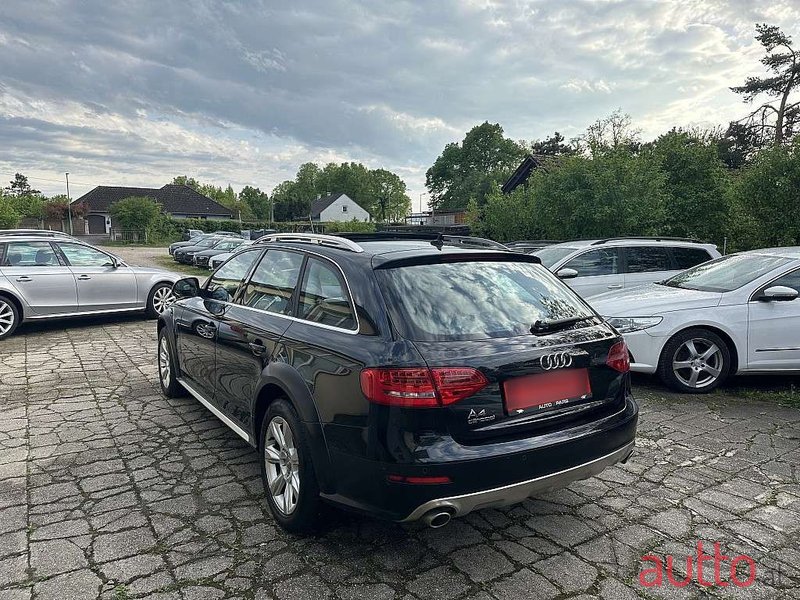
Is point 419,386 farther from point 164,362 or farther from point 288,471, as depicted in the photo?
point 164,362

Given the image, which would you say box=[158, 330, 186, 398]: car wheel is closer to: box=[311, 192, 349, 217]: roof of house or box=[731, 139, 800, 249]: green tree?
box=[731, 139, 800, 249]: green tree

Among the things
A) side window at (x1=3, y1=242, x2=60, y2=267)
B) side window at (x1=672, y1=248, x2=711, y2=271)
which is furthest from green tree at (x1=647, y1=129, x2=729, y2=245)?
side window at (x1=3, y1=242, x2=60, y2=267)

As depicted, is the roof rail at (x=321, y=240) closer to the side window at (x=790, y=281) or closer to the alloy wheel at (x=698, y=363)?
the alloy wheel at (x=698, y=363)

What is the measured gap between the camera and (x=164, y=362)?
5504mm

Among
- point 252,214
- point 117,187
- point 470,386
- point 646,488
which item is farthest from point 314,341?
point 252,214

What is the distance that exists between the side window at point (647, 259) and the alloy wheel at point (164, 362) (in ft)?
22.4

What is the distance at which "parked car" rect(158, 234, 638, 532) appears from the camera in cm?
242

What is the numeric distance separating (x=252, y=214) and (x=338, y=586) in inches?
4210

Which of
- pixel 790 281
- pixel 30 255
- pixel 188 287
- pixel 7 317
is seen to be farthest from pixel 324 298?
pixel 30 255

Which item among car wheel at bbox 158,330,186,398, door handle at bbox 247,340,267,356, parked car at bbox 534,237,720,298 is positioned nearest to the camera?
door handle at bbox 247,340,267,356

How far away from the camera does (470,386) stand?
2471mm

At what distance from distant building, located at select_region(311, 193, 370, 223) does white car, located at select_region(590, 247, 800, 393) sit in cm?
8516

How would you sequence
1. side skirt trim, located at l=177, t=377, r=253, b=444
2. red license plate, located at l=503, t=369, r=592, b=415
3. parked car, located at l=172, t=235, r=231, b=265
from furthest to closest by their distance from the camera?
parked car, located at l=172, t=235, r=231, b=265 → side skirt trim, located at l=177, t=377, r=253, b=444 → red license plate, located at l=503, t=369, r=592, b=415

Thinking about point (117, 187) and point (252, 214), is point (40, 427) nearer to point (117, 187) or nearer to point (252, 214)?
point (117, 187)
